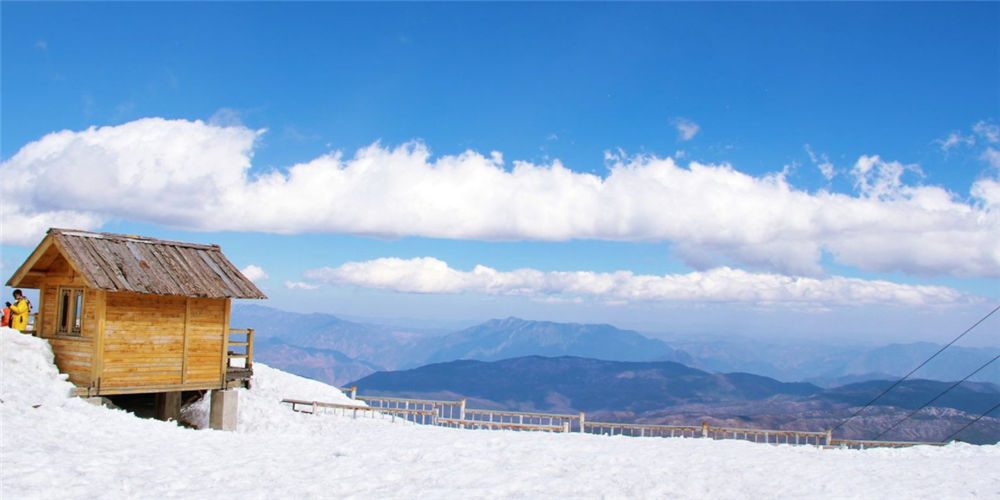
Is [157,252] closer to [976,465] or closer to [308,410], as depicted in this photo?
[308,410]

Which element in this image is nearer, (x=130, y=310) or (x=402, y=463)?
(x=402, y=463)

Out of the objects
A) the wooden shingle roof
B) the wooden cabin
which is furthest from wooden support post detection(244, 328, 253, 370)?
the wooden shingle roof

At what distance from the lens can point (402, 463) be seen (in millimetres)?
18594

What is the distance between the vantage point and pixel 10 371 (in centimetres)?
2250

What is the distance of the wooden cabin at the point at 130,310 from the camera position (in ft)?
78.3

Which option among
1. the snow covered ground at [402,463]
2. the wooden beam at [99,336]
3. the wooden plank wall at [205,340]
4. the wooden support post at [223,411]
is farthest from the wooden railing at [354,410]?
the wooden beam at [99,336]

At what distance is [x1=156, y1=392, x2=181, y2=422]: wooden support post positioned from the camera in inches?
1078

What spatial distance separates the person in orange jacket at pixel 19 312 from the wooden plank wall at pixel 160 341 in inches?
212

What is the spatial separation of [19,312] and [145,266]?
5716 millimetres

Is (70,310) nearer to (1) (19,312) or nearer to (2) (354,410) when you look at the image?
(1) (19,312)

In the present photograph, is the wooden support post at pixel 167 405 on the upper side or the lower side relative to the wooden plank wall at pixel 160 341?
lower

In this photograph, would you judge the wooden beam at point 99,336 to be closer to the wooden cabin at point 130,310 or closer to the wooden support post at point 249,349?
the wooden cabin at point 130,310

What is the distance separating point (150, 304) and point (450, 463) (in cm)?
1383

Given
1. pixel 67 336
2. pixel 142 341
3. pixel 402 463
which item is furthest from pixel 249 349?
pixel 402 463
